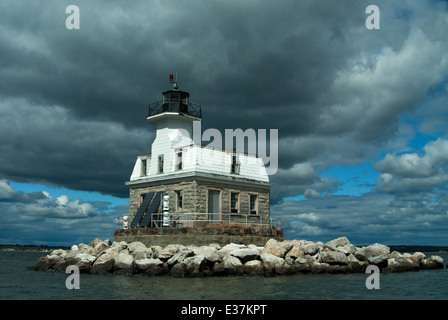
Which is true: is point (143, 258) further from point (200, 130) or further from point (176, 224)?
point (200, 130)

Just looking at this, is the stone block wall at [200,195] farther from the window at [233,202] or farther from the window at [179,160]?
the window at [179,160]

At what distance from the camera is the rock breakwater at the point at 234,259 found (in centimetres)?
2033

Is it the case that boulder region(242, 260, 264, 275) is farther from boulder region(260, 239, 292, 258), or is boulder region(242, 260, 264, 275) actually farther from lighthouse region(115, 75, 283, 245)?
lighthouse region(115, 75, 283, 245)

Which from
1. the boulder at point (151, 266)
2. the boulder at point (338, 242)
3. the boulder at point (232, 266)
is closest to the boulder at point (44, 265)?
the boulder at point (151, 266)

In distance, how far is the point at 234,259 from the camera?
20469mm

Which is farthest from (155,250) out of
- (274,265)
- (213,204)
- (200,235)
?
(274,265)

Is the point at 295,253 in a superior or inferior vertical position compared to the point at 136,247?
inferior

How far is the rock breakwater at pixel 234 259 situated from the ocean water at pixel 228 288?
0.61 m

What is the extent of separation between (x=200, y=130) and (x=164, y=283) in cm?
1293

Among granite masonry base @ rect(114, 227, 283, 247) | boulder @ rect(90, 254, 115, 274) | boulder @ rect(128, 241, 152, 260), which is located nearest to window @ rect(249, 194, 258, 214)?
granite masonry base @ rect(114, 227, 283, 247)

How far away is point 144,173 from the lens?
28.9 meters

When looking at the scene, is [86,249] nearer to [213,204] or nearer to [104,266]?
[104,266]

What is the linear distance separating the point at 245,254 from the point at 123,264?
5608 mm
